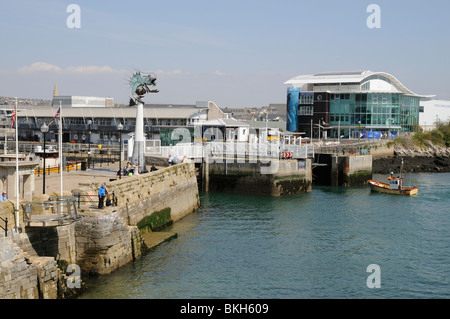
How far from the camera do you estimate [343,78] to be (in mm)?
97125

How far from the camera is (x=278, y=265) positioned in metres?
25.8

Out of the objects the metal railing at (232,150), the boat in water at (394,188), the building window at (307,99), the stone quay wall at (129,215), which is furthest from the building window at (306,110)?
the stone quay wall at (129,215)

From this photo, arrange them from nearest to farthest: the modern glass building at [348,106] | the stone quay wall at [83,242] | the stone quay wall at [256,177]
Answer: the stone quay wall at [83,242] → the stone quay wall at [256,177] → the modern glass building at [348,106]

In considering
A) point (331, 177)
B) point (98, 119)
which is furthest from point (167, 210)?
point (98, 119)

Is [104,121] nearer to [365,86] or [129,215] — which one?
[365,86]

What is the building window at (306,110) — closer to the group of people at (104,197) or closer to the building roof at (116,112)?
the building roof at (116,112)

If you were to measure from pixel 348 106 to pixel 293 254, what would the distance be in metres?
70.8

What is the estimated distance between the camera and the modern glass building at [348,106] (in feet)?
311

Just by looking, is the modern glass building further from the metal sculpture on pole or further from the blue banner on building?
the metal sculpture on pole

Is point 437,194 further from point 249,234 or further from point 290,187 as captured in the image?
point 249,234

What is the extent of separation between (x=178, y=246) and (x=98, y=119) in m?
55.1

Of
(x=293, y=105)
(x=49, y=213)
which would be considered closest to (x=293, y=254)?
(x=49, y=213)

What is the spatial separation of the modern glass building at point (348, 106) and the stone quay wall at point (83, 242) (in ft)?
214

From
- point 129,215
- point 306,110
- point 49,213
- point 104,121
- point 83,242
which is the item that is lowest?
point 83,242
